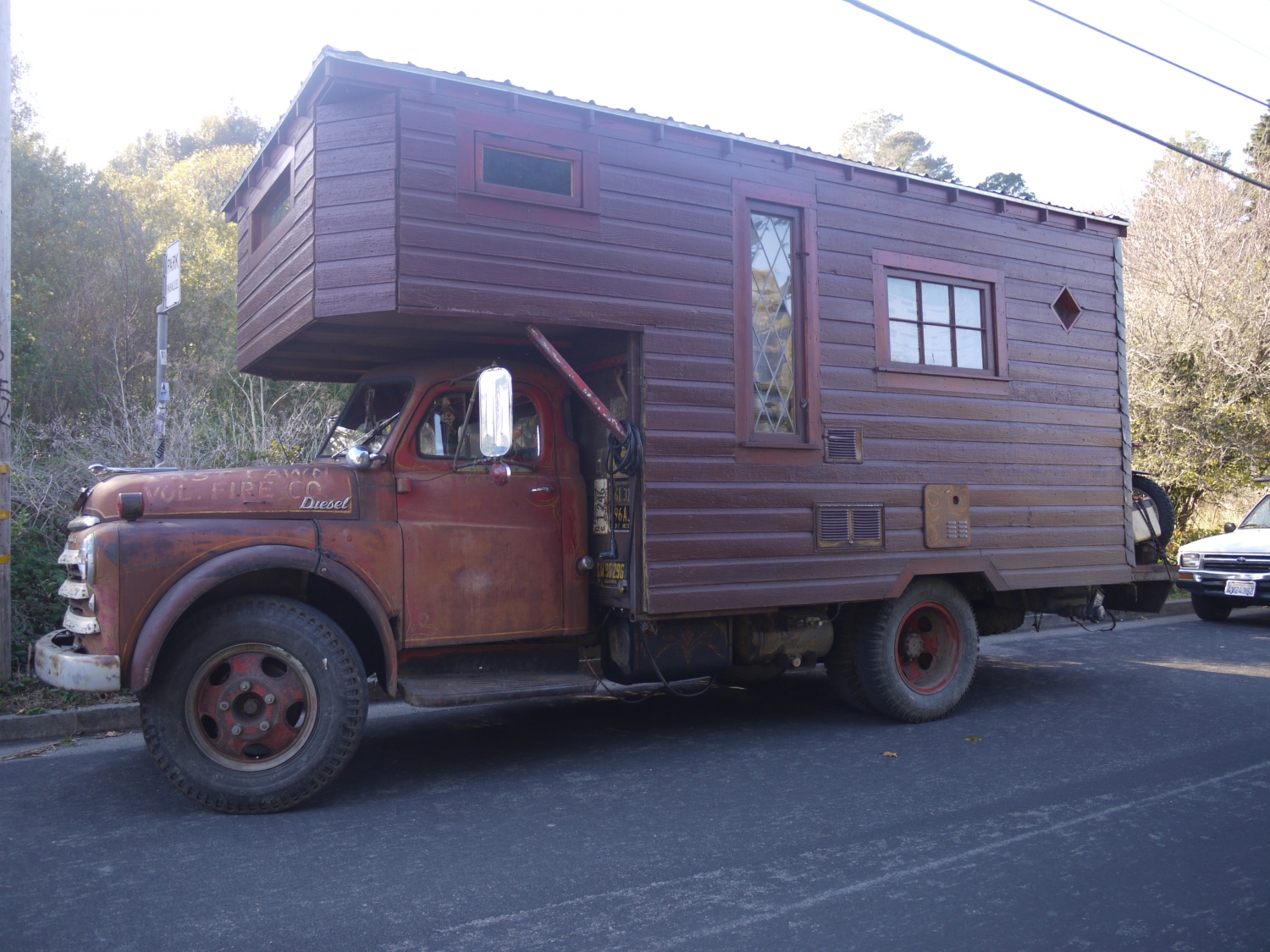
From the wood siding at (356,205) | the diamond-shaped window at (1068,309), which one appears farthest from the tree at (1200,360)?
the wood siding at (356,205)

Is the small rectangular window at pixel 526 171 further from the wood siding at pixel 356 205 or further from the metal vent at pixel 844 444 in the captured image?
the metal vent at pixel 844 444

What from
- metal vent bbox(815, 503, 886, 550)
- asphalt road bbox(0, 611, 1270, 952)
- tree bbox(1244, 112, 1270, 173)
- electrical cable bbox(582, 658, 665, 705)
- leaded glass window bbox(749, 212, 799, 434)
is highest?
tree bbox(1244, 112, 1270, 173)

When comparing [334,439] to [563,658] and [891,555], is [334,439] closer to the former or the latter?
[563,658]

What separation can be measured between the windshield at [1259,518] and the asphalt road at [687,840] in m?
6.52

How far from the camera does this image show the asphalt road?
→ 133 inches

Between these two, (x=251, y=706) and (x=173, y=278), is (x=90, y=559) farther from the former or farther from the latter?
(x=173, y=278)

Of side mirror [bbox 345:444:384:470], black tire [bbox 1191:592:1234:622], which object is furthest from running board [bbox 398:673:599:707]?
black tire [bbox 1191:592:1234:622]

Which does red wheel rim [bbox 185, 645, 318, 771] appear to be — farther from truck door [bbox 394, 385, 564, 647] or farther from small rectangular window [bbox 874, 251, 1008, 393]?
small rectangular window [bbox 874, 251, 1008, 393]

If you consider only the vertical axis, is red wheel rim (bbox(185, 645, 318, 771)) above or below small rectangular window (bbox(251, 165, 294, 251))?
below

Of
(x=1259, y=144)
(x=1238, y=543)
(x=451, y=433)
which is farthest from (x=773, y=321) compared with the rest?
(x=1259, y=144)

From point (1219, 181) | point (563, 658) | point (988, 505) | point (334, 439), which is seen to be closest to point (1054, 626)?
point (988, 505)

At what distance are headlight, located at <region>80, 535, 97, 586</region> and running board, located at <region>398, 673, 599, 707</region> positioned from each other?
1.60m

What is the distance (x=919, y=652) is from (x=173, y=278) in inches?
244

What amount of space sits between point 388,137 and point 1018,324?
4.87 meters
